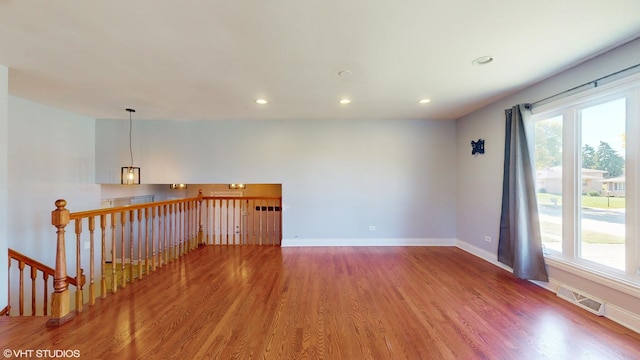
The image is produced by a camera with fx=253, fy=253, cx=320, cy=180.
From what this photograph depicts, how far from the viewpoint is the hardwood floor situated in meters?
1.91

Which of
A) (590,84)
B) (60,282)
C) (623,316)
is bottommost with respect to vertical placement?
(623,316)

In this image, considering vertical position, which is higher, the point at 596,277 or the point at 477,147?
the point at 477,147

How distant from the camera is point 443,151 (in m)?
4.89

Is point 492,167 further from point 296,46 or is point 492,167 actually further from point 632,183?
point 296,46

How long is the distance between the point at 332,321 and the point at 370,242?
275cm

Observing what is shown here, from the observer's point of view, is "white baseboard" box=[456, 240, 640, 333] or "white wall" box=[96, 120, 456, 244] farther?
"white wall" box=[96, 120, 456, 244]

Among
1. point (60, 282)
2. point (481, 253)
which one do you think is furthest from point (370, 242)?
point (60, 282)

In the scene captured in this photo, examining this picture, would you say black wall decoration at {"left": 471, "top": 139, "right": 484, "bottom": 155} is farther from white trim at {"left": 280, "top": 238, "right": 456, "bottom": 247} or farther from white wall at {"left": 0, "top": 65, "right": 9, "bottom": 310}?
white wall at {"left": 0, "top": 65, "right": 9, "bottom": 310}

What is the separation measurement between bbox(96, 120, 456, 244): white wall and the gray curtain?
1.59m

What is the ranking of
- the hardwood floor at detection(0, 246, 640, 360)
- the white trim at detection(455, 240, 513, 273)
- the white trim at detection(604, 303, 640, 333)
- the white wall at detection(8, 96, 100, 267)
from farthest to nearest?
1. the white trim at detection(455, 240, 513, 273)
2. the white wall at detection(8, 96, 100, 267)
3. the white trim at detection(604, 303, 640, 333)
4. the hardwood floor at detection(0, 246, 640, 360)

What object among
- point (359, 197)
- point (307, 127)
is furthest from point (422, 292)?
point (307, 127)

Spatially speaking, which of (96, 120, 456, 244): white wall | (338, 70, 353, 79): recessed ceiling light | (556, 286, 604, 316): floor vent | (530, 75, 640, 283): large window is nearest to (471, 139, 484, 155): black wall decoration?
(96, 120, 456, 244): white wall

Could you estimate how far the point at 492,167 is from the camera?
3.86 m

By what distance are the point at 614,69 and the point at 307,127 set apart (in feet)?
12.8
